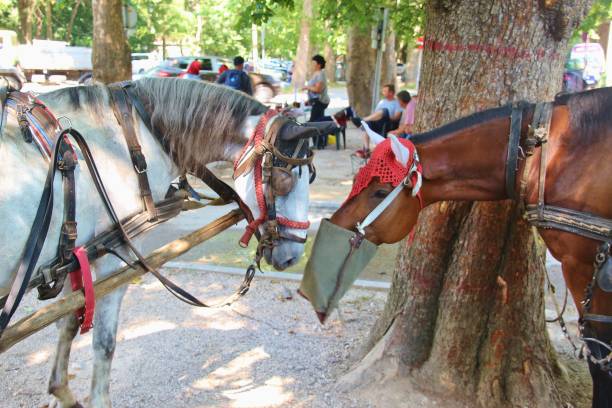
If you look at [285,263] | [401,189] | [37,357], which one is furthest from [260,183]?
[37,357]

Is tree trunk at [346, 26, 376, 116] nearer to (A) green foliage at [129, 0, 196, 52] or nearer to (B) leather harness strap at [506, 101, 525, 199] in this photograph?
(B) leather harness strap at [506, 101, 525, 199]

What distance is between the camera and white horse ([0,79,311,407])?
7.36 feet

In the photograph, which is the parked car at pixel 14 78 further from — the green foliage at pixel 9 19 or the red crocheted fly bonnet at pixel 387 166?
the green foliage at pixel 9 19

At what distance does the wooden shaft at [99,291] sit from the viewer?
2061mm

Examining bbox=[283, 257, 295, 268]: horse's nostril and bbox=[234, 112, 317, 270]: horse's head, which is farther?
bbox=[283, 257, 295, 268]: horse's nostril

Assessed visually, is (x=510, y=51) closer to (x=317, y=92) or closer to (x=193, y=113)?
(x=193, y=113)

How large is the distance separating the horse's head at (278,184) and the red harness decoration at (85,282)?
76 centimetres

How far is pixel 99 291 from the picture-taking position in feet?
7.64

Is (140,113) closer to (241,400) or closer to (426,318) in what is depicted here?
(241,400)

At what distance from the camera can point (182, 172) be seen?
9.16 feet

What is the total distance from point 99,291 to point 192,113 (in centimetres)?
93

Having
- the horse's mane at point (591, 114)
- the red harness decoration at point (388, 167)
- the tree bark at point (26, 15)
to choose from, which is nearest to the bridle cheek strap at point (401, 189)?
the red harness decoration at point (388, 167)

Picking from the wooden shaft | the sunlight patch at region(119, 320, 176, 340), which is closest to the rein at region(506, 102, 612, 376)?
the wooden shaft

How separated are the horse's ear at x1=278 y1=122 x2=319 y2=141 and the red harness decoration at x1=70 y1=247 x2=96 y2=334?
990 millimetres
